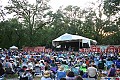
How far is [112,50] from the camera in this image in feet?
105

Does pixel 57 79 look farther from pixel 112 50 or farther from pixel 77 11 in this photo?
pixel 77 11

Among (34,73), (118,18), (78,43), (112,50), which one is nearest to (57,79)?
(34,73)

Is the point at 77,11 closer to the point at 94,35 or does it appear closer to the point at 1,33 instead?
the point at 94,35

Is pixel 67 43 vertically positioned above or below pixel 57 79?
below

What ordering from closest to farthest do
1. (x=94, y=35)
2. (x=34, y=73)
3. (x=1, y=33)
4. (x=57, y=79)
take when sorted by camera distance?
(x=57, y=79) < (x=34, y=73) < (x=1, y=33) < (x=94, y=35)

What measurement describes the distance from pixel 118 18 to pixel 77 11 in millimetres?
28156

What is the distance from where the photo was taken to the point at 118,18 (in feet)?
131

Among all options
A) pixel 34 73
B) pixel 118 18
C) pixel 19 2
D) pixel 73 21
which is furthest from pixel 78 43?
pixel 34 73

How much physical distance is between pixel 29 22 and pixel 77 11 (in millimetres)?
15964

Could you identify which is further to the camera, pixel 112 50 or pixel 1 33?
pixel 1 33

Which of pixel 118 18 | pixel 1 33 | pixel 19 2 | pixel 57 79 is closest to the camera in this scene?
pixel 57 79

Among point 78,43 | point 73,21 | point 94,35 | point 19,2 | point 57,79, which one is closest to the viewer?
point 57,79

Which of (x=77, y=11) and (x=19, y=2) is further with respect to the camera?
(x=77, y=11)

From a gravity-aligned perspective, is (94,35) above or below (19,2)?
below
